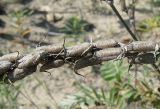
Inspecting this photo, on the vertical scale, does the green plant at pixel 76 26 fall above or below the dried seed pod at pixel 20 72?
above

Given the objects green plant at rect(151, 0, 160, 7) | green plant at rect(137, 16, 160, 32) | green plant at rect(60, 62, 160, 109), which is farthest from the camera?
green plant at rect(151, 0, 160, 7)

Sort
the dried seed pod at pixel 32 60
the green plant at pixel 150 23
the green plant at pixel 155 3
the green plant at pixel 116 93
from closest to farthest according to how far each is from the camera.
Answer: the dried seed pod at pixel 32 60 → the green plant at pixel 116 93 → the green plant at pixel 150 23 → the green plant at pixel 155 3

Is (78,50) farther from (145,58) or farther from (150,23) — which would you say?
(150,23)

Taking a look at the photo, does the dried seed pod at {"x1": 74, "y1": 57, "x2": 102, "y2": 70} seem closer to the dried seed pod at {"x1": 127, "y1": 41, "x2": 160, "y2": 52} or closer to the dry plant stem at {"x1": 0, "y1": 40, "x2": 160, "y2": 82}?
the dry plant stem at {"x1": 0, "y1": 40, "x2": 160, "y2": 82}

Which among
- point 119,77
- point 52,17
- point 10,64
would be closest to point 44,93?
point 119,77

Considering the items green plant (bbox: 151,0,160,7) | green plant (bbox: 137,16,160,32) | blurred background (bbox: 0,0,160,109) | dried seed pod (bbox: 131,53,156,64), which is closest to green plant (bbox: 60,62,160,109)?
blurred background (bbox: 0,0,160,109)

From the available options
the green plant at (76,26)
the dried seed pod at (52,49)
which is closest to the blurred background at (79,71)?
the green plant at (76,26)

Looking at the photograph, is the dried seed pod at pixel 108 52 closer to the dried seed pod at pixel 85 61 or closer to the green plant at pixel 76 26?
the dried seed pod at pixel 85 61

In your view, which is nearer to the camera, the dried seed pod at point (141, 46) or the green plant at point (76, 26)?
the dried seed pod at point (141, 46)

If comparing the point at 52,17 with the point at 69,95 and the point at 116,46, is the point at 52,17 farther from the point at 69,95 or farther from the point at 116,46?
the point at 116,46

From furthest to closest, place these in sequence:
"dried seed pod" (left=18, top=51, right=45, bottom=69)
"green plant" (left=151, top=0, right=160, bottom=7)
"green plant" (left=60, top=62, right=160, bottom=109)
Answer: "green plant" (left=151, top=0, right=160, bottom=7) < "green plant" (left=60, top=62, right=160, bottom=109) < "dried seed pod" (left=18, top=51, right=45, bottom=69)
